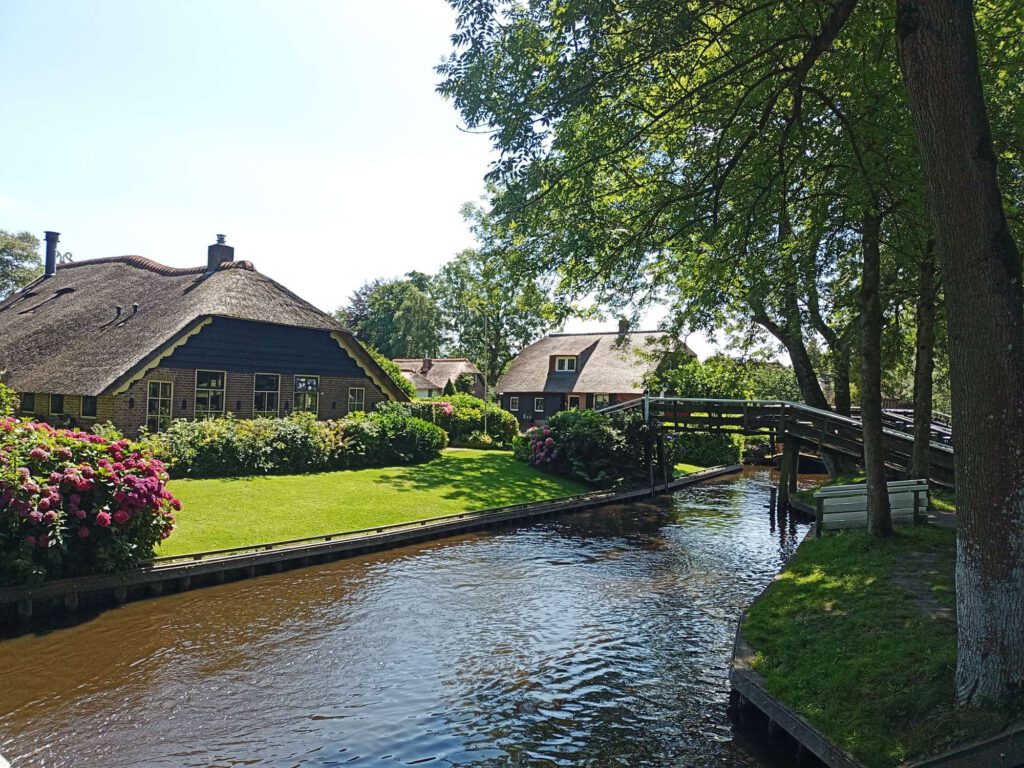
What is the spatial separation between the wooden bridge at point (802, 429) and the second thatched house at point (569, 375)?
→ 647 inches

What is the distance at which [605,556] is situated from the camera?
1642cm

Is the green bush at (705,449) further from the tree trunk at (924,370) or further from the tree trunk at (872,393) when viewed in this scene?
the tree trunk at (872,393)

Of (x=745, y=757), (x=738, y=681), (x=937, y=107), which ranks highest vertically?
(x=937, y=107)

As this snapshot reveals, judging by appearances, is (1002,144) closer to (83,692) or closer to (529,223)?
(529,223)

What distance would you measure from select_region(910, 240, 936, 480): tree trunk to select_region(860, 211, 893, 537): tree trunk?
8.43 ft

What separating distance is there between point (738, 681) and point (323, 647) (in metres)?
5.74

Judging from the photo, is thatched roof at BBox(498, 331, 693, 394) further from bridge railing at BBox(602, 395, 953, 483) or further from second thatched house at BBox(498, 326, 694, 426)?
bridge railing at BBox(602, 395, 953, 483)

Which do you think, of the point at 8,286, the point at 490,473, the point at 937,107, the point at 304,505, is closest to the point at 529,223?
the point at 937,107

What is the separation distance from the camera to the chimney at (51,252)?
33344 mm

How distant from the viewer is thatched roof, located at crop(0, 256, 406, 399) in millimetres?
21641

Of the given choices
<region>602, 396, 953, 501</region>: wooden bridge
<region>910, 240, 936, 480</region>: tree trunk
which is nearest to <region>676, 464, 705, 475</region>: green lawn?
<region>602, 396, 953, 501</region>: wooden bridge

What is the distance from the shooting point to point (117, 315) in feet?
82.8

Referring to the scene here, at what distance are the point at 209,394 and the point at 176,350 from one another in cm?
199

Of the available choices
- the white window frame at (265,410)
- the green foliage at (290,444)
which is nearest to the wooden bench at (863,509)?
the green foliage at (290,444)
